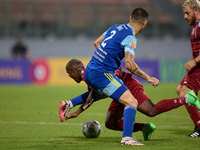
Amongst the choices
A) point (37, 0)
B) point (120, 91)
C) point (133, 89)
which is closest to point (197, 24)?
point (133, 89)

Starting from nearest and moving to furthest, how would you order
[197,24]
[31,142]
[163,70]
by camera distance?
[31,142] → [197,24] → [163,70]

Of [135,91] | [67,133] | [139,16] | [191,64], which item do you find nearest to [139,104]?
[135,91]

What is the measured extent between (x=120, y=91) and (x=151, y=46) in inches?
765

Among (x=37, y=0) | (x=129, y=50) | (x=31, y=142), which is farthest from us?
(x=37, y=0)

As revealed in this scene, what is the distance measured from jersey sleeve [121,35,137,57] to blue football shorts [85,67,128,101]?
1.60 feet

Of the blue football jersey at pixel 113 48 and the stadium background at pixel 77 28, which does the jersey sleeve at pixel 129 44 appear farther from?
the stadium background at pixel 77 28

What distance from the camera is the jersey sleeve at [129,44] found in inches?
195

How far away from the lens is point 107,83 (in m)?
5.11

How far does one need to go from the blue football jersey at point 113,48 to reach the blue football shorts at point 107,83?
0.10 m

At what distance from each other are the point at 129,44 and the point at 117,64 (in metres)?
0.48

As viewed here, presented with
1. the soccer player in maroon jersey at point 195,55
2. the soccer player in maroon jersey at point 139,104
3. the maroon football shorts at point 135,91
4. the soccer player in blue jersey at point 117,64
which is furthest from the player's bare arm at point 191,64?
the soccer player in blue jersey at point 117,64

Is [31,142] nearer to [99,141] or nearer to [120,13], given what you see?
[99,141]

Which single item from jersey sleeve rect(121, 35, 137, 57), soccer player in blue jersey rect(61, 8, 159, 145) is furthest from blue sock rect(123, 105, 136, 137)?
jersey sleeve rect(121, 35, 137, 57)

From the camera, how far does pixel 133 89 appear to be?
225 inches
